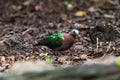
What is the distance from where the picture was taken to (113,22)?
8.05 m

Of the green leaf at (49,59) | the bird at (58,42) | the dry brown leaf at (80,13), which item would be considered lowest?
the green leaf at (49,59)

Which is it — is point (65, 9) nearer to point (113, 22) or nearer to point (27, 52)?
point (113, 22)

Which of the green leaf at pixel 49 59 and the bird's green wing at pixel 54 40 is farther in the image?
the bird's green wing at pixel 54 40

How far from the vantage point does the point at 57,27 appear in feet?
26.8

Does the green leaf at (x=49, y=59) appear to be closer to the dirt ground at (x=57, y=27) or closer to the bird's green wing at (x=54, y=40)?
the dirt ground at (x=57, y=27)

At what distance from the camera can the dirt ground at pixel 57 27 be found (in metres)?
6.04

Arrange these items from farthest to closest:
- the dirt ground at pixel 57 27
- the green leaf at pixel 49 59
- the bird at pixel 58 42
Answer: the bird at pixel 58 42 < the dirt ground at pixel 57 27 < the green leaf at pixel 49 59

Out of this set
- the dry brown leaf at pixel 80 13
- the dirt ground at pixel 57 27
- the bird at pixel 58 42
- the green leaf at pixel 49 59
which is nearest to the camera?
the green leaf at pixel 49 59

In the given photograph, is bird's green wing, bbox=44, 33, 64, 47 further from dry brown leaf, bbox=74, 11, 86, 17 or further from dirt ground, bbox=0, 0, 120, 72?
dry brown leaf, bbox=74, 11, 86, 17

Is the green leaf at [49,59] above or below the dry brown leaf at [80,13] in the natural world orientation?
below

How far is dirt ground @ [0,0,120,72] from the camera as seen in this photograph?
604cm

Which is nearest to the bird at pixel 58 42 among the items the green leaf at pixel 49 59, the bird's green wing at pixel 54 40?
the bird's green wing at pixel 54 40

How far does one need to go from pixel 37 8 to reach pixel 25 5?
316mm

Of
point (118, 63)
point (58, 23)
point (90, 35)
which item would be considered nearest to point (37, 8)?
point (58, 23)
